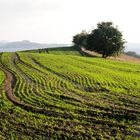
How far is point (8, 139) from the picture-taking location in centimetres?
2097

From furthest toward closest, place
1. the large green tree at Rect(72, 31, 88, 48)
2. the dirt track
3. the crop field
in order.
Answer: the large green tree at Rect(72, 31, 88, 48)
the dirt track
the crop field

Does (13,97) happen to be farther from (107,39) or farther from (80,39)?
(80,39)

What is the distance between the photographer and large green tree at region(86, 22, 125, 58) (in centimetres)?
9881

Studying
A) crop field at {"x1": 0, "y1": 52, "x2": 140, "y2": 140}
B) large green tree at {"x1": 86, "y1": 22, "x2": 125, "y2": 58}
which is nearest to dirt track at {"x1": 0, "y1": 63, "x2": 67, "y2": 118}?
crop field at {"x1": 0, "y1": 52, "x2": 140, "y2": 140}

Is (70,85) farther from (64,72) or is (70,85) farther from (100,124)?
(100,124)

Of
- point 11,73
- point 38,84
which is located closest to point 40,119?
point 38,84

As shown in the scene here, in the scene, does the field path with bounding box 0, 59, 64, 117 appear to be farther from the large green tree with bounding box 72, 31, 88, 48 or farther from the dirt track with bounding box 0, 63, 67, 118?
the large green tree with bounding box 72, 31, 88, 48

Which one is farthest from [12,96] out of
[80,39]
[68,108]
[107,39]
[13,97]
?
[80,39]

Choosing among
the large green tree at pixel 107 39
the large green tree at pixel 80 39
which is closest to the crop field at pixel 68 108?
the large green tree at pixel 107 39

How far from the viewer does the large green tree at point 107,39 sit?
9881 cm

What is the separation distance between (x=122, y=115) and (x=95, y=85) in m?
13.6

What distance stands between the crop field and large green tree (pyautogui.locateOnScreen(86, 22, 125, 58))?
54510 millimetres

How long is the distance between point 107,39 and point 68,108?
7311cm

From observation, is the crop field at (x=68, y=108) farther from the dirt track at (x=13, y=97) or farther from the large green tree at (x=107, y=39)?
the large green tree at (x=107, y=39)
